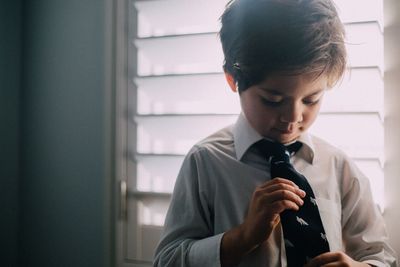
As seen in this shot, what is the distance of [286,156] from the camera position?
73 cm

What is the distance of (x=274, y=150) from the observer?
0.74 metres

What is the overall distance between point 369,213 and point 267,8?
0.44 metres

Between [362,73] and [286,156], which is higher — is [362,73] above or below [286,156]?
above

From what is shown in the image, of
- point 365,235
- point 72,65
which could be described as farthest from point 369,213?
point 72,65

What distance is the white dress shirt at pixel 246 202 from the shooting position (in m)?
0.73

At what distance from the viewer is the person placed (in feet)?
2.17

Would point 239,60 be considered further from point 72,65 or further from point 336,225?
point 72,65

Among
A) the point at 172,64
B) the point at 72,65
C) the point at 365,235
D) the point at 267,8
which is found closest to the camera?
the point at 267,8

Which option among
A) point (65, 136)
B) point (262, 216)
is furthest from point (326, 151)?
point (65, 136)

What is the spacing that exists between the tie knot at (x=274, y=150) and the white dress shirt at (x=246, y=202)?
0.02 meters

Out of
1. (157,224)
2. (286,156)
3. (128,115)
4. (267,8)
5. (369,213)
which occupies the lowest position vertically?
(157,224)

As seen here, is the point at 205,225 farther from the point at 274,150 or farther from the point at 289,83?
the point at 289,83

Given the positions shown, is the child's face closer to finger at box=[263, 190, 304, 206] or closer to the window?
finger at box=[263, 190, 304, 206]

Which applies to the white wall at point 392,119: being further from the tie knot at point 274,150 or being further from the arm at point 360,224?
the tie knot at point 274,150
